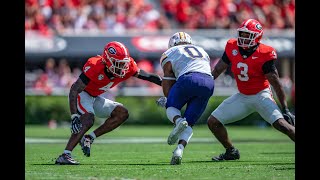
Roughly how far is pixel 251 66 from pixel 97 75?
198cm

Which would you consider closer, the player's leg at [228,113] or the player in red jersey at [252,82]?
the player in red jersey at [252,82]

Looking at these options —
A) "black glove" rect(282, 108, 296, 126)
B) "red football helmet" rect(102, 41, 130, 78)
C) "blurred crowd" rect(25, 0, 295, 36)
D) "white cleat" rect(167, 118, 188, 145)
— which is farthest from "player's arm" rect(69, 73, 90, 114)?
"blurred crowd" rect(25, 0, 295, 36)

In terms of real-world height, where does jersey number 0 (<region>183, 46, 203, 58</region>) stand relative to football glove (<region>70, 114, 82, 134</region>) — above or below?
above

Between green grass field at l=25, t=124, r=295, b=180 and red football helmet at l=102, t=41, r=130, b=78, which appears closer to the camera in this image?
green grass field at l=25, t=124, r=295, b=180

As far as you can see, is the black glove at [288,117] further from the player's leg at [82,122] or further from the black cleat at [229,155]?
the player's leg at [82,122]

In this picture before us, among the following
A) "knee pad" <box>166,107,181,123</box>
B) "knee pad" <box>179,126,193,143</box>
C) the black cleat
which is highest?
"knee pad" <box>166,107,181,123</box>

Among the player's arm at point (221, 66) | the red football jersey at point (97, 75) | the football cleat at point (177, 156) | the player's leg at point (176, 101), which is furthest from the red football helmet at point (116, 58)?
the football cleat at point (177, 156)

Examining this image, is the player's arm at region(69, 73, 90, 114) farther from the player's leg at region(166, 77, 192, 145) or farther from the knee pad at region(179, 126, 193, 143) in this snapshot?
the knee pad at region(179, 126, 193, 143)

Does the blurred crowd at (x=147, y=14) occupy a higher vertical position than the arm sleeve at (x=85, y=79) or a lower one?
lower

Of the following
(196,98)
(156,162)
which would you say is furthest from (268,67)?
(156,162)

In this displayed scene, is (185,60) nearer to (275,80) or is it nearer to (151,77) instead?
(151,77)

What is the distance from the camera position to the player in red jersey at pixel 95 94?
9672mm

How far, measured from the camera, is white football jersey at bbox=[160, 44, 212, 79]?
9.71 meters

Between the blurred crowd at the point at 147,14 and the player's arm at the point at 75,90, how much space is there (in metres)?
13.3
